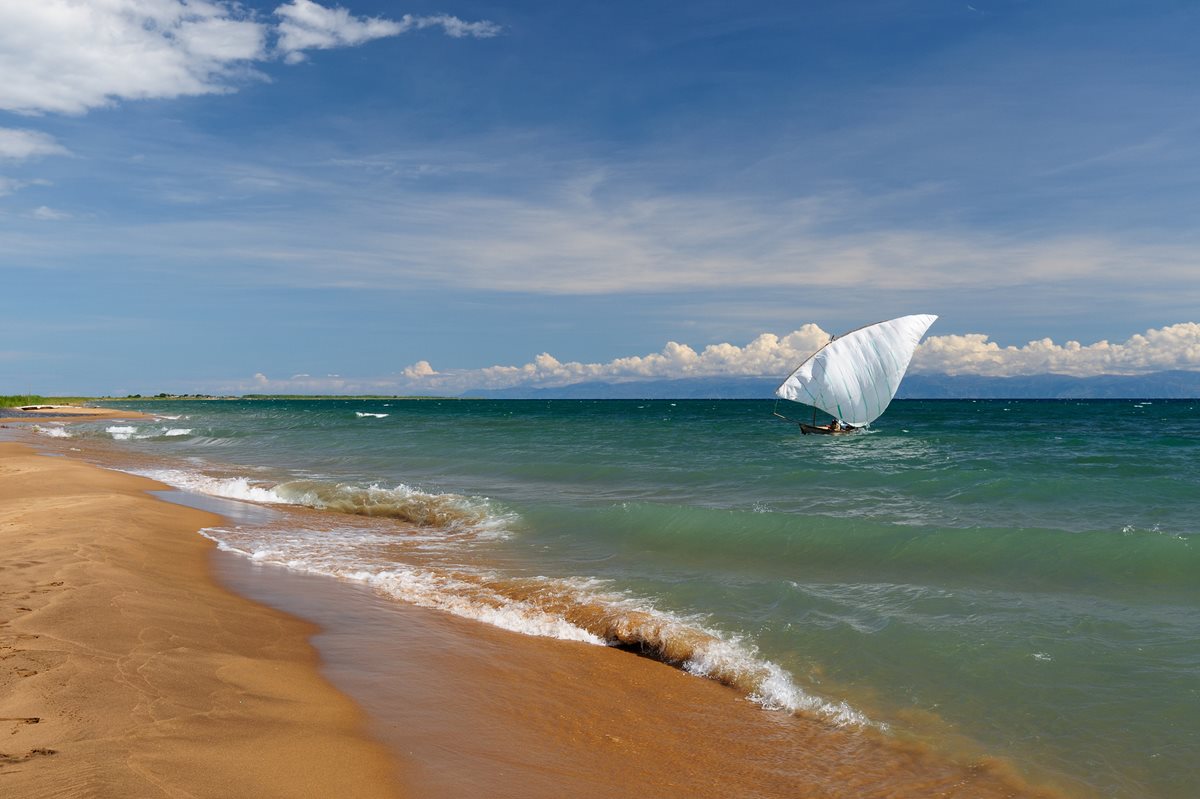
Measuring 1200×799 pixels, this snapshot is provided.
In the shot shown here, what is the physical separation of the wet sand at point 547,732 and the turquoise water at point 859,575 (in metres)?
0.62

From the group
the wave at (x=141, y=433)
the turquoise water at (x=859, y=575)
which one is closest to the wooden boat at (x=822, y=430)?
the turquoise water at (x=859, y=575)

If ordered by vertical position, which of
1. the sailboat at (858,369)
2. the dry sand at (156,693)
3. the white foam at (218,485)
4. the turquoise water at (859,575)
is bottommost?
the turquoise water at (859,575)

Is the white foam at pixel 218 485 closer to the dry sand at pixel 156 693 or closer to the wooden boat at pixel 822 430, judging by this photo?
the dry sand at pixel 156 693

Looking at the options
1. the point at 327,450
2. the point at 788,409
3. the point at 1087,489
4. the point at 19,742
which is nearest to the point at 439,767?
the point at 19,742

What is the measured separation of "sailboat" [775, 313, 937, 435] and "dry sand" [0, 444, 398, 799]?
39.3 meters

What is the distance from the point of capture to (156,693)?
5945 mm

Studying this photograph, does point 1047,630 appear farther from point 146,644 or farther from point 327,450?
point 327,450

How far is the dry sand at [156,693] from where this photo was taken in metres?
4.59

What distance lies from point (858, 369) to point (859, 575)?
35.0 metres

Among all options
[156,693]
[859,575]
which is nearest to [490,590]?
[156,693]

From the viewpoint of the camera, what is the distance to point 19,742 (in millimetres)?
4723

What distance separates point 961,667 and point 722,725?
3283 millimetres

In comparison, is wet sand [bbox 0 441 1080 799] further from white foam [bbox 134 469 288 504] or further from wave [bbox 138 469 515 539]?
white foam [bbox 134 469 288 504]

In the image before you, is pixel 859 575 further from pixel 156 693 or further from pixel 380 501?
pixel 380 501
